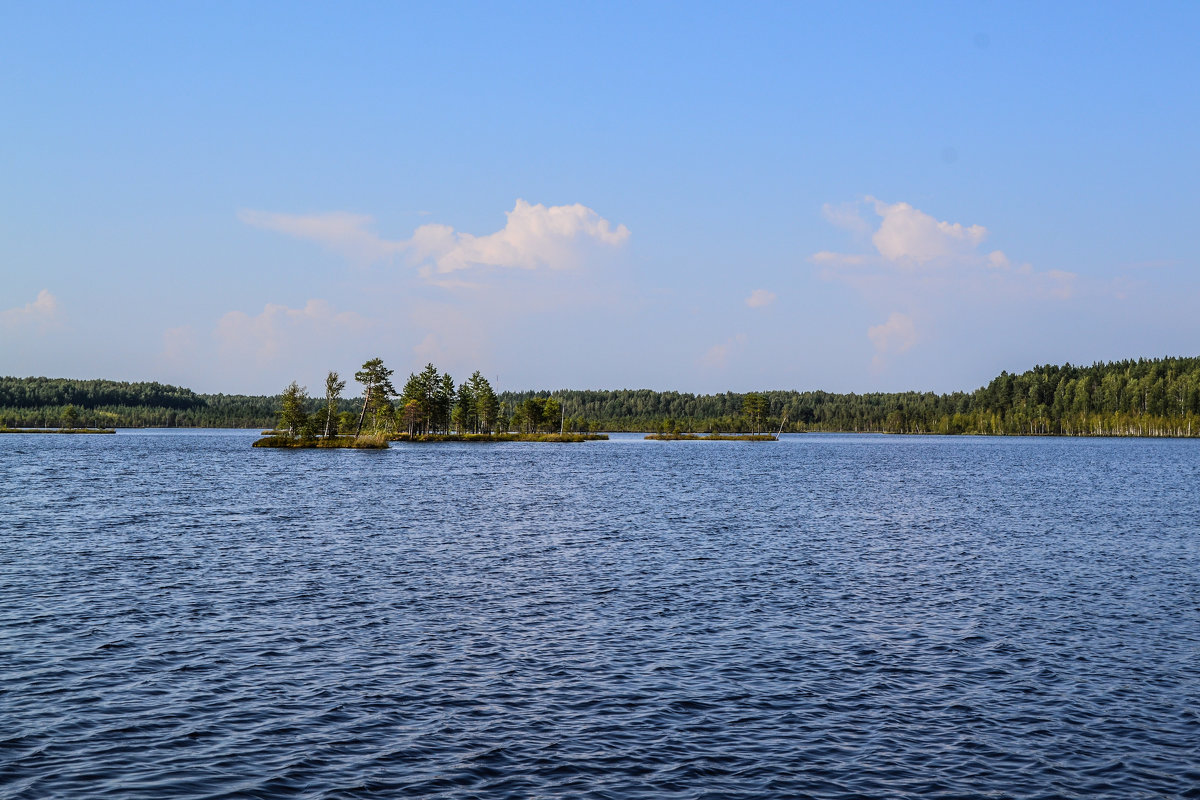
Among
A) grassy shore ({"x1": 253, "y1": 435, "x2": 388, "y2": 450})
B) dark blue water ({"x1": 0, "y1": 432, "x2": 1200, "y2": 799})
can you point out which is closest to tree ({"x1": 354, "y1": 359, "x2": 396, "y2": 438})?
grassy shore ({"x1": 253, "y1": 435, "x2": 388, "y2": 450})

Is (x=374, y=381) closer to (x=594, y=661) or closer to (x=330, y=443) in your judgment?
(x=330, y=443)

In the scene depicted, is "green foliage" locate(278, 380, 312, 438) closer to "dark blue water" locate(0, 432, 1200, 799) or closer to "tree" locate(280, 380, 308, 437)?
"tree" locate(280, 380, 308, 437)

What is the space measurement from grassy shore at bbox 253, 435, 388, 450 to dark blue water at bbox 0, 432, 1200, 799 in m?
122

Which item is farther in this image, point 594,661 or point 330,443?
point 330,443

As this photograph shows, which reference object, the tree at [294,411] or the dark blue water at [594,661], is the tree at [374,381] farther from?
the dark blue water at [594,661]

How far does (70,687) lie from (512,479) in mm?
79338

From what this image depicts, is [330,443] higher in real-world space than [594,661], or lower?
higher

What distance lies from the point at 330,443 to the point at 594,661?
547 feet

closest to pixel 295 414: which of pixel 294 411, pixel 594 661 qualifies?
pixel 294 411

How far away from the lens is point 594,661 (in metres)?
23.3

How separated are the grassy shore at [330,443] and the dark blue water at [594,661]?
400 ft

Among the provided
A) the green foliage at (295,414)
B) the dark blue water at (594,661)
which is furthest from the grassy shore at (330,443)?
the dark blue water at (594,661)

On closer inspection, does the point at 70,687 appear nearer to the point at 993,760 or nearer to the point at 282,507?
the point at 993,760

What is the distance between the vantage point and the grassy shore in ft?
576
